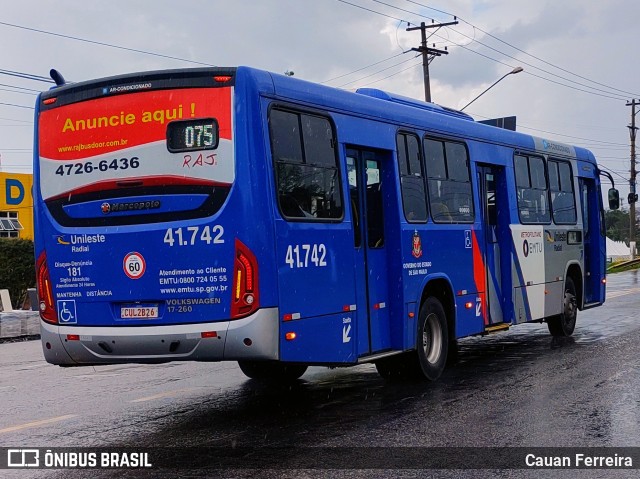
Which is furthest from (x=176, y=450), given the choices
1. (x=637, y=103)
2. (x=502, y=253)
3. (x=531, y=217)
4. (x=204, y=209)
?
(x=637, y=103)

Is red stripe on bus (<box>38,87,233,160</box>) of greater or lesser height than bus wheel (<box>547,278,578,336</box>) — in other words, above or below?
above

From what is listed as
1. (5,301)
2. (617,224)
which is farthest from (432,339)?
(617,224)

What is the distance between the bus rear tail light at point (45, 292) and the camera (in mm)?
8884

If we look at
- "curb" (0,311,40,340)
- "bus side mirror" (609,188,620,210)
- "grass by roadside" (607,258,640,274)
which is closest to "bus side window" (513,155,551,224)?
"bus side mirror" (609,188,620,210)

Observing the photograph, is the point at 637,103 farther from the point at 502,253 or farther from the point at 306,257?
the point at 306,257

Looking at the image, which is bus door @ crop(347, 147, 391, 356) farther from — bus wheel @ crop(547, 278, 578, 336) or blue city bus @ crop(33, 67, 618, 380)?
bus wheel @ crop(547, 278, 578, 336)

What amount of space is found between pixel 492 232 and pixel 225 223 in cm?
611

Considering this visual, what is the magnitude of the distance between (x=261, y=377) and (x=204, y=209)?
12.8ft

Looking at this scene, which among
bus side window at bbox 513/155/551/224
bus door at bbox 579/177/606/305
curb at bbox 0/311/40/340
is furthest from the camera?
curb at bbox 0/311/40/340

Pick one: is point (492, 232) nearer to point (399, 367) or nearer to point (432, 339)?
point (432, 339)

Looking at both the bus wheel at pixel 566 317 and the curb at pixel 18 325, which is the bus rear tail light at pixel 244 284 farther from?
the curb at pixel 18 325

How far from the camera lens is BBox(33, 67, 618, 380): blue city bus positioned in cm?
805

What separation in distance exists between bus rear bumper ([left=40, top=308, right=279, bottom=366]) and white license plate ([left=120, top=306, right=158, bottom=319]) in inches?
3.8

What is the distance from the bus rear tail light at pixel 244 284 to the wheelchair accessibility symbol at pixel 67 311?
1.67m
